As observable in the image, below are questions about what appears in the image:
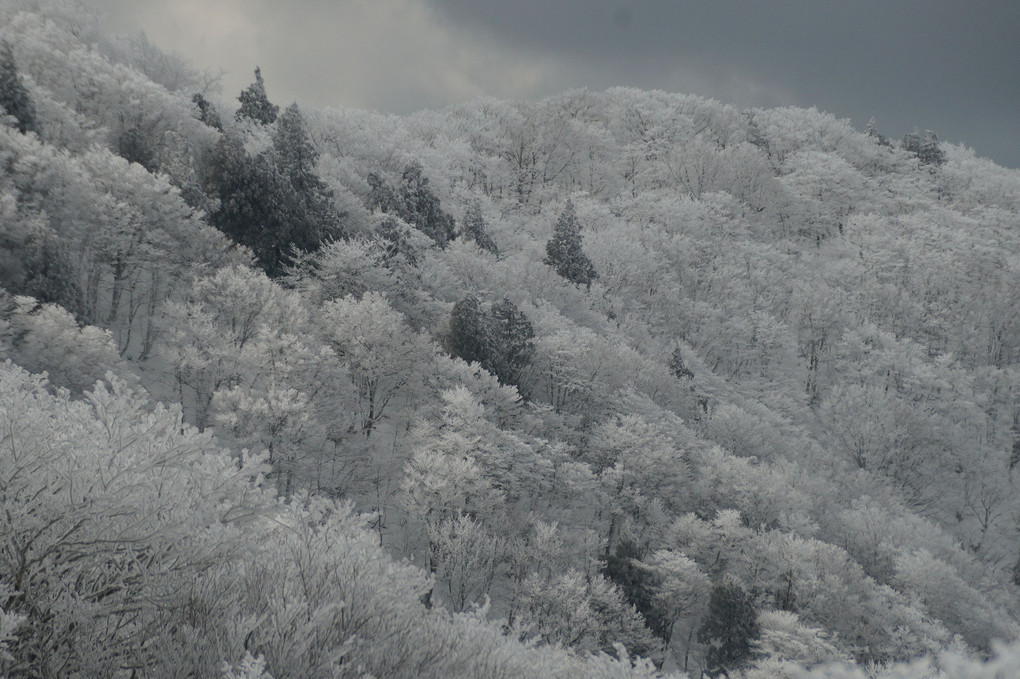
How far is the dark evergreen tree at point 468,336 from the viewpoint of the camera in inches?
1463

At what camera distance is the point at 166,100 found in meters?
39.5

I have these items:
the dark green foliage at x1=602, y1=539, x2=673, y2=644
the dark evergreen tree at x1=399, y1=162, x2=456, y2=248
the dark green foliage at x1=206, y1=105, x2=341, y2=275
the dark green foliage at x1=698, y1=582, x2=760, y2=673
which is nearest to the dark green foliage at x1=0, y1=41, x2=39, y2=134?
the dark green foliage at x1=206, y1=105, x2=341, y2=275

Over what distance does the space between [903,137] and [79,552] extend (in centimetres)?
13743

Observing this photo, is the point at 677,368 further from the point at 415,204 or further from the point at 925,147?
the point at 925,147

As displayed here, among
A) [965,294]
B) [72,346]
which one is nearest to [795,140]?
[965,294]

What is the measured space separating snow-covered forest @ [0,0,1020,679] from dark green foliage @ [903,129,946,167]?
39470 mm

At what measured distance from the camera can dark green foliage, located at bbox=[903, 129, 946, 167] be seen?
106 m

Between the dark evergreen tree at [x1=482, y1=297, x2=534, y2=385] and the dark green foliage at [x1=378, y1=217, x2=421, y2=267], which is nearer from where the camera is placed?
the dark evergreen tree at [x1=482, y1=297, x2=534, y2=385]

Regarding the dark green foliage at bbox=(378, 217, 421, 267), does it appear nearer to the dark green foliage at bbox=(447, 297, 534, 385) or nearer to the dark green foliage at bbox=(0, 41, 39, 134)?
the dark green foliage at bbox=(447, 297, 534, 385)

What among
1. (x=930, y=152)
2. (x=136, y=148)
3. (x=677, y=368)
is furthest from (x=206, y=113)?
(x=930, y=152)

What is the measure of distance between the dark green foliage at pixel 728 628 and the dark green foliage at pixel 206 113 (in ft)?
151

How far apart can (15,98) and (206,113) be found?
15074 mm

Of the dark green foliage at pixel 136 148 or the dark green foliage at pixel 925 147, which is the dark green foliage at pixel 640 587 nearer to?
the dark green foliage at pixel 136 148

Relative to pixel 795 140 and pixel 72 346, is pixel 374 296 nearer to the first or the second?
pixel 72 346
